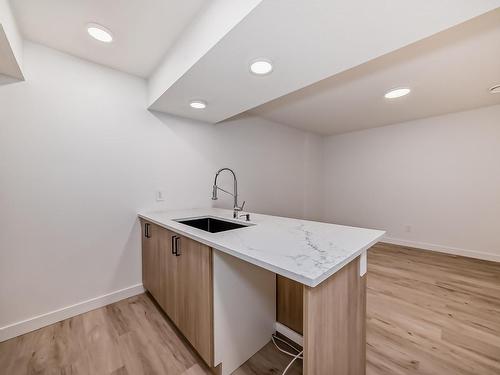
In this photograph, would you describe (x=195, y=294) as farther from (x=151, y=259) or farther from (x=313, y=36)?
(x=313, y=36)

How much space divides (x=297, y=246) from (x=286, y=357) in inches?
35.1

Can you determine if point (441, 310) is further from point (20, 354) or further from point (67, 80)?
point (67, 80)

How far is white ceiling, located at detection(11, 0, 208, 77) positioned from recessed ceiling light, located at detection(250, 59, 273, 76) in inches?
17.6

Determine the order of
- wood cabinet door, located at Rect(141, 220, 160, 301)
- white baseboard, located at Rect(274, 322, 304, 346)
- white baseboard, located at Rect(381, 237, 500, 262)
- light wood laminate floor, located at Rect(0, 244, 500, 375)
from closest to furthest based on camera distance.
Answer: light wood laminate floor, located at Rect(0, 244, 500, 375), white baseboard, located at Rect(274, 322, 304, 346), wood cabinet door, located at Rect(141, 220, 160, 301), white baseboard, located at Rect(381, 237, 500, 262)

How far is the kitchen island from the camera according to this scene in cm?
78

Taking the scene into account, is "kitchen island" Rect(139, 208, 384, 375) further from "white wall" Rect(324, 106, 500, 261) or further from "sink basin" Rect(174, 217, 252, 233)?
"white wall" Rect(324, 106, 500, 261)

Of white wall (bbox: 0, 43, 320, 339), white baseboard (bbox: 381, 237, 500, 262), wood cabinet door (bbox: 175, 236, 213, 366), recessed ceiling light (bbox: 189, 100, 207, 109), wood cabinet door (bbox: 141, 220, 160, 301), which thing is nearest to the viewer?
wood cabinet door (bbox: 175, 236, 213, 366)

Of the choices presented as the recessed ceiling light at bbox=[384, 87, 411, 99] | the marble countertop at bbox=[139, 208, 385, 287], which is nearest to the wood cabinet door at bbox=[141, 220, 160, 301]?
the marble countertop at bbox=[139, 208, 385, 287]

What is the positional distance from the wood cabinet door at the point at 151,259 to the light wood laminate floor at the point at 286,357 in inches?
7.3

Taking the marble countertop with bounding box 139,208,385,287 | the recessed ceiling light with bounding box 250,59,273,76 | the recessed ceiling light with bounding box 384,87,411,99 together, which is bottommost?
the marble countertop with bounding box 139,208,385,287

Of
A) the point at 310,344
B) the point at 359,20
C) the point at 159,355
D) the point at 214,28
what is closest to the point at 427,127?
the point at 359,20

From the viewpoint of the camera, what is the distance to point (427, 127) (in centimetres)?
340

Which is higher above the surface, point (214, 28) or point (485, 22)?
point (485, 22)

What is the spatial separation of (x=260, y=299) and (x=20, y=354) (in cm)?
166
